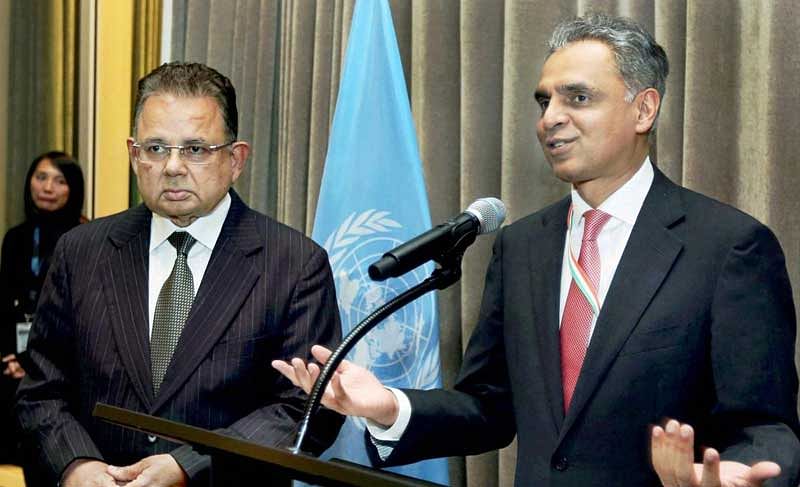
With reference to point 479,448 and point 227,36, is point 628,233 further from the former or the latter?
point 227,36

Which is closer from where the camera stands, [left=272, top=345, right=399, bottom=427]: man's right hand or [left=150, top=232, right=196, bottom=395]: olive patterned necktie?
[left=272, top=345, right=399, bottom=427]: man's right hand

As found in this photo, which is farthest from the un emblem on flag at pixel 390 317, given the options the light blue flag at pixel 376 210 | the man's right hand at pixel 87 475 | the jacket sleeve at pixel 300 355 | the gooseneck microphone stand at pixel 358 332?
the gooseneck microphone stand at pixel 358 332

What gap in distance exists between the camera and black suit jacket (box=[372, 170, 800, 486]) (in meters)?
1.74

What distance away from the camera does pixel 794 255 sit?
2.66 m

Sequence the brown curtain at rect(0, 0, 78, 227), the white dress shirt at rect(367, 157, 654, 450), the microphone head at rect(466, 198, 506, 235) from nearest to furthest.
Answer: the microphone head at rect(466, 198, 506, 235), the white dress shirt at rect(367, 157, 654, 450), the brown curtain at rect(0, 0, 78, 227)

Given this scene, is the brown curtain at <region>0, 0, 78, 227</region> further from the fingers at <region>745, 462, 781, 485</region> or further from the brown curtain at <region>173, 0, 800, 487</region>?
the fingers at <region>745, 462, 781, 485</region>

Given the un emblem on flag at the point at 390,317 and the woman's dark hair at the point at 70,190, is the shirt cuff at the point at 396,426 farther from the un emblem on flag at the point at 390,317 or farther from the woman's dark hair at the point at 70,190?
the woman's dark hair at the point at 70,190

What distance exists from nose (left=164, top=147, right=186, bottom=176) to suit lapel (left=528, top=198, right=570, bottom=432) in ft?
2.67

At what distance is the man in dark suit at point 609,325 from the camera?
1.75 meters

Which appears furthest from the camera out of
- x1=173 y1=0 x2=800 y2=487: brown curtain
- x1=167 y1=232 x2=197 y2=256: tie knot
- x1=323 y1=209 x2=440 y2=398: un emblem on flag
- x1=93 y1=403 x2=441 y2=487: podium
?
x1=323 y1=209 x2=440 y2=398: un emblem on flag

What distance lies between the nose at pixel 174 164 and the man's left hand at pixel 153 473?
629mm

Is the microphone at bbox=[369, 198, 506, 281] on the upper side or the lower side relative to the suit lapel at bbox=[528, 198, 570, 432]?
upper

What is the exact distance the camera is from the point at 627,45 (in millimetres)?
2012

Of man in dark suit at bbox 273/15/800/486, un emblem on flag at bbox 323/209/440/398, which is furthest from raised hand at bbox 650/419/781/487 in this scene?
un emblem on flag at bbox 323/209/440/398
